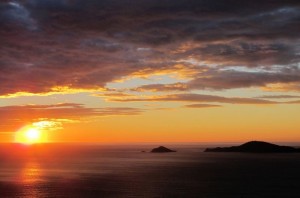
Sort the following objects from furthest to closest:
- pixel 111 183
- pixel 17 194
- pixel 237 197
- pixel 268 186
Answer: pixel 111 183, pixel 268 186, pixel 17 194, pixel 237 197

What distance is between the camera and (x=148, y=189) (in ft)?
289

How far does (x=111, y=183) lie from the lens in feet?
332

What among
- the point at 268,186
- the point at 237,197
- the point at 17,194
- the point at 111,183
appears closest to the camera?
the point at 237,197

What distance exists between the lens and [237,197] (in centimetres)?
7625

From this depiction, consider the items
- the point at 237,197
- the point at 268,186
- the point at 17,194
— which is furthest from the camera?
the point at 268,186

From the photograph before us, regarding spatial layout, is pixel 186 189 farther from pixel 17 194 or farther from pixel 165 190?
pixel 17 194

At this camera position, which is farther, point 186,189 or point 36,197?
point 186,189

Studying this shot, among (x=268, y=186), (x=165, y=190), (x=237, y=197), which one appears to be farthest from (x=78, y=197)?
(x=268, y=186)

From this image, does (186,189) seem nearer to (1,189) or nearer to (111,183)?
(111,183)

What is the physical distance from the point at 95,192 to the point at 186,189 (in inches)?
780

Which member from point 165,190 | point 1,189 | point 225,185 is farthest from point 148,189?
point 1,189

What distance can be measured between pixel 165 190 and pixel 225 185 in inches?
644

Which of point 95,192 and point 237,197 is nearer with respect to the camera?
point 237,197

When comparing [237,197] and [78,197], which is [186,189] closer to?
[237,197]
